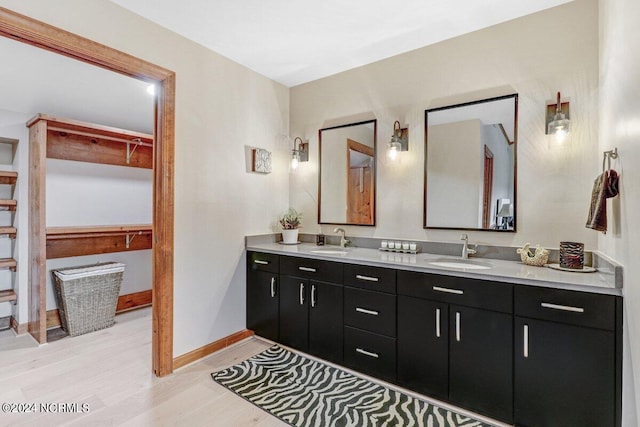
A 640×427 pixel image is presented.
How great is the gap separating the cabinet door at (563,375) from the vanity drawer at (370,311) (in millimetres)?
737

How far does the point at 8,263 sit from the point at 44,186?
0.85 meters

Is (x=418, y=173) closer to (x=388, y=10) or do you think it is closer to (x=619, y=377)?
(x=388, y=10)

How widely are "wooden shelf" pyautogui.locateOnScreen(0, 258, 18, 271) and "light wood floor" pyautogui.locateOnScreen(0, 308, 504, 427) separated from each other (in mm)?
637

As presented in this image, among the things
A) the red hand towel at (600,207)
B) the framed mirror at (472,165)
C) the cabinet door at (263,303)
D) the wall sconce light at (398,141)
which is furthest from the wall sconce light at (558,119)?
the cabinet door at (263,303)

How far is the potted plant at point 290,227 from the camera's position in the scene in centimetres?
318

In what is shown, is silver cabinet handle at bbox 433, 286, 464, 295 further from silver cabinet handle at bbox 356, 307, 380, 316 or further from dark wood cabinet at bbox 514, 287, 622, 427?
A: silver cabinet handle at bbox 356, 307, 380, 316

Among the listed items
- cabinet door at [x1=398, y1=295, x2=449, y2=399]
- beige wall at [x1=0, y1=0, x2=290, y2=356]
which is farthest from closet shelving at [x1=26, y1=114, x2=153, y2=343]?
cabinet door at [x1=398, y1=295, x2=449, y2=399]

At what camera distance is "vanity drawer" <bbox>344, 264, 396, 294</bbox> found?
7.23 feet

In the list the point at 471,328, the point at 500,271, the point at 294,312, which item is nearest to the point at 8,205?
the point at 294,312

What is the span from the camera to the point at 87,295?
10.3 feet

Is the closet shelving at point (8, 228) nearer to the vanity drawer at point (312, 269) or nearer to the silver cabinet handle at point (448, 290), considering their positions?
the vanity drawer at point (312, 269)

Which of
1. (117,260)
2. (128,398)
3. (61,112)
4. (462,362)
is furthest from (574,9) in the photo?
(117,260)

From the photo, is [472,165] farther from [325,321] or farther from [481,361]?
[325,321]

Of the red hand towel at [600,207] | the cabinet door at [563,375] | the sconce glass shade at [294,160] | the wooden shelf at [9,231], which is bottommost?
the cabinet door at [563,375]
